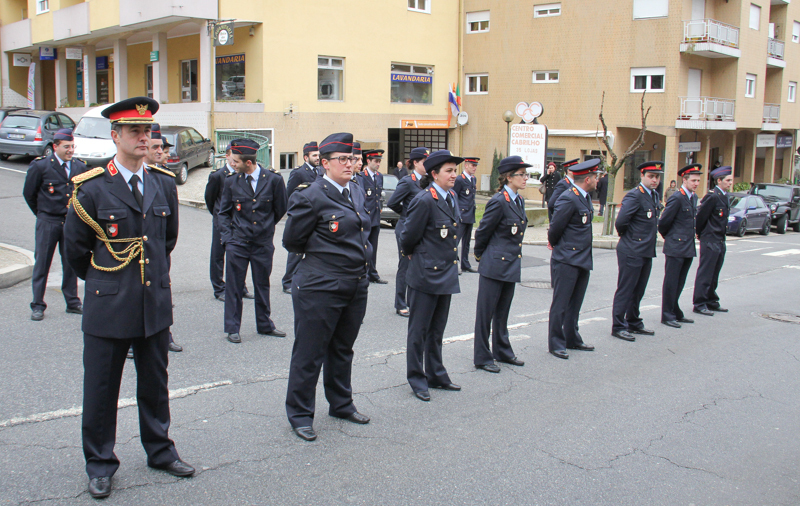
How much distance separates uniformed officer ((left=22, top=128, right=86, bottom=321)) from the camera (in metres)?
7.71

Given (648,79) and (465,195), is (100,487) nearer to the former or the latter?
(465,195)

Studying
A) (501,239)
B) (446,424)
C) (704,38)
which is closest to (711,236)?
(501,239)

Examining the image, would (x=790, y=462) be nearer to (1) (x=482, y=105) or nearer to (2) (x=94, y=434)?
(2) (x=94, y=434)

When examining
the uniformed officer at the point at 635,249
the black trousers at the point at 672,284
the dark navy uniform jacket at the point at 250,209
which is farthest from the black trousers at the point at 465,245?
the dark navy uniform jacket at the point at 250,209

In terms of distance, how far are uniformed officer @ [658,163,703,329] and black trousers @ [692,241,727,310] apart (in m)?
0.85

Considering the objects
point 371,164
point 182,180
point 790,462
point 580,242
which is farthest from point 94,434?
point 182,180

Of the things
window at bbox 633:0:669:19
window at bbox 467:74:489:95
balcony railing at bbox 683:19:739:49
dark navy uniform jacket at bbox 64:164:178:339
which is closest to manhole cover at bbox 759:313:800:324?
dark navy uniform jacket at bbox 64:164:178:339

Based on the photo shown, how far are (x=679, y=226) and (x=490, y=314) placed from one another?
150 inches

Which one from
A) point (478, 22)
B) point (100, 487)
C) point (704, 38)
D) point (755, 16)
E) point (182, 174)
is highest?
point (755, 16)

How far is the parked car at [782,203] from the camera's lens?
2658 cm

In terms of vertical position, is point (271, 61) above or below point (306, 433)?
above

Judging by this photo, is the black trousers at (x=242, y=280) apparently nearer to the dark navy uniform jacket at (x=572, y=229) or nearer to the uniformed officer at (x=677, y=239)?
the dark navy uniform jacket at (x=572, y=229)

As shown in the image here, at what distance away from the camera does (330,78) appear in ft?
92.1

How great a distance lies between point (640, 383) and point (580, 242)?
1.62m
